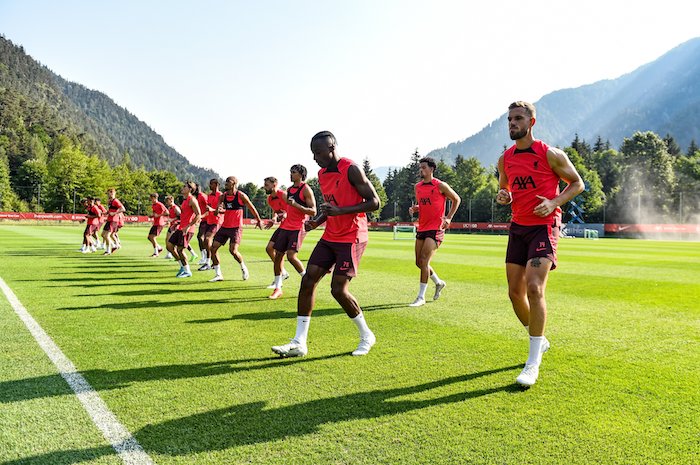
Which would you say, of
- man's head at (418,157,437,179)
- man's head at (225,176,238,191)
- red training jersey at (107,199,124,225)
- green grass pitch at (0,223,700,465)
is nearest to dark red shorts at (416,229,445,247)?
man's head at (418,157,437,179)

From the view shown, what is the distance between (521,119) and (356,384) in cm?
288

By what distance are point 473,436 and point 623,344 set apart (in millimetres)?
3553

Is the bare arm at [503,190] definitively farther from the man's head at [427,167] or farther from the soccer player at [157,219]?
the soccer player at [157,219]

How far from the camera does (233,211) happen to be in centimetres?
1279

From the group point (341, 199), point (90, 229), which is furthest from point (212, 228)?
point (90, 229)

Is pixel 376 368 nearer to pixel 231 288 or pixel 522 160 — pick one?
pixel 522 160

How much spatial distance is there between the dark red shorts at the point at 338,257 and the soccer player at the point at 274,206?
15.1 ft

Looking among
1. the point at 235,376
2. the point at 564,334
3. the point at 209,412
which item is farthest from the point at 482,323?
the point at 209,412

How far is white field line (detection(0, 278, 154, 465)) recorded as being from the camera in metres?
3.13

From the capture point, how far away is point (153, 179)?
407ft

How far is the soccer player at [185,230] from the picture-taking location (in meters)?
12.4

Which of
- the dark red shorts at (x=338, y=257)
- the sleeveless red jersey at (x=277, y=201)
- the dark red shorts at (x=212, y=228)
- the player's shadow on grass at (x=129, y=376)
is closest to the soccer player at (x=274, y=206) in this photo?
the sleeveless red jersey at (x=277, y=201)

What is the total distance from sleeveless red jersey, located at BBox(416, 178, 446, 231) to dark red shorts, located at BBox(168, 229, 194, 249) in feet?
23.1

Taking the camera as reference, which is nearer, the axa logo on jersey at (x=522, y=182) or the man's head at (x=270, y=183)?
the axa logo on jersey at (x=522, y=182)
